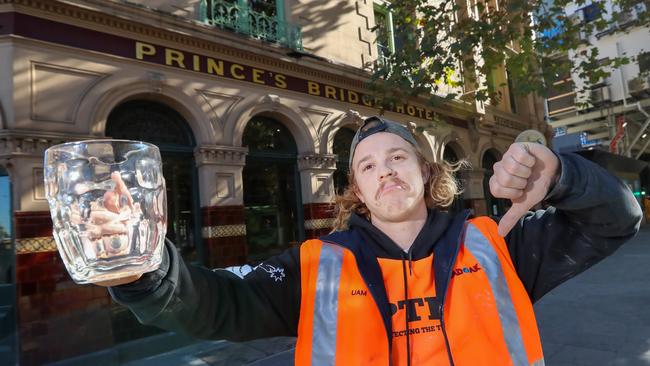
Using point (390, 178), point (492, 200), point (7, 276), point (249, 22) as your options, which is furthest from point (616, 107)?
point (7, 276)

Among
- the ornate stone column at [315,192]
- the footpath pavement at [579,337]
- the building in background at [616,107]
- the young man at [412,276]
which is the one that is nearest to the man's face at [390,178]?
the young man at [412,276]

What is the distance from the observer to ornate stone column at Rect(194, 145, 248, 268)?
6.16 metres

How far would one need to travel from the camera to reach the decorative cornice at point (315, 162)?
24.8ft

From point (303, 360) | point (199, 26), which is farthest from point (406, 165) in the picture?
point (199, 26)

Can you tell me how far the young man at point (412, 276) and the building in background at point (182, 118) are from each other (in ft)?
14.1

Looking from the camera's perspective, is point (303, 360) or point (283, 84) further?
point (283, 84)

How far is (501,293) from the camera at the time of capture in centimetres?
143

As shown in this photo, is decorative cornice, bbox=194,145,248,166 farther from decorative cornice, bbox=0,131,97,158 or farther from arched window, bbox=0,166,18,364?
arched window, bbox=0,166,18,364

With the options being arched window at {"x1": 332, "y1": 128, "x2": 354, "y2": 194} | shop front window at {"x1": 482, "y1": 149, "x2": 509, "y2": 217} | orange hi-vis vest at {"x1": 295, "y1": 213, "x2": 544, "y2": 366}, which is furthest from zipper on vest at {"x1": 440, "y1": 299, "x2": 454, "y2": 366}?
shop front window at {"x1": 482, "y1": 149, "x2": 509, "y2": 217}

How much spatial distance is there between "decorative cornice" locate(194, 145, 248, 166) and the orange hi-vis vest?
16.3ft

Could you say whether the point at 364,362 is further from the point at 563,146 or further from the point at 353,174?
the point at 563,146

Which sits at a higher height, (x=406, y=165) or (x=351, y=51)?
(x=351, y=51)

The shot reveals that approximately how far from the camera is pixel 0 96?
4.68 metres

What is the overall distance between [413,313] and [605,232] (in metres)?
0.72
